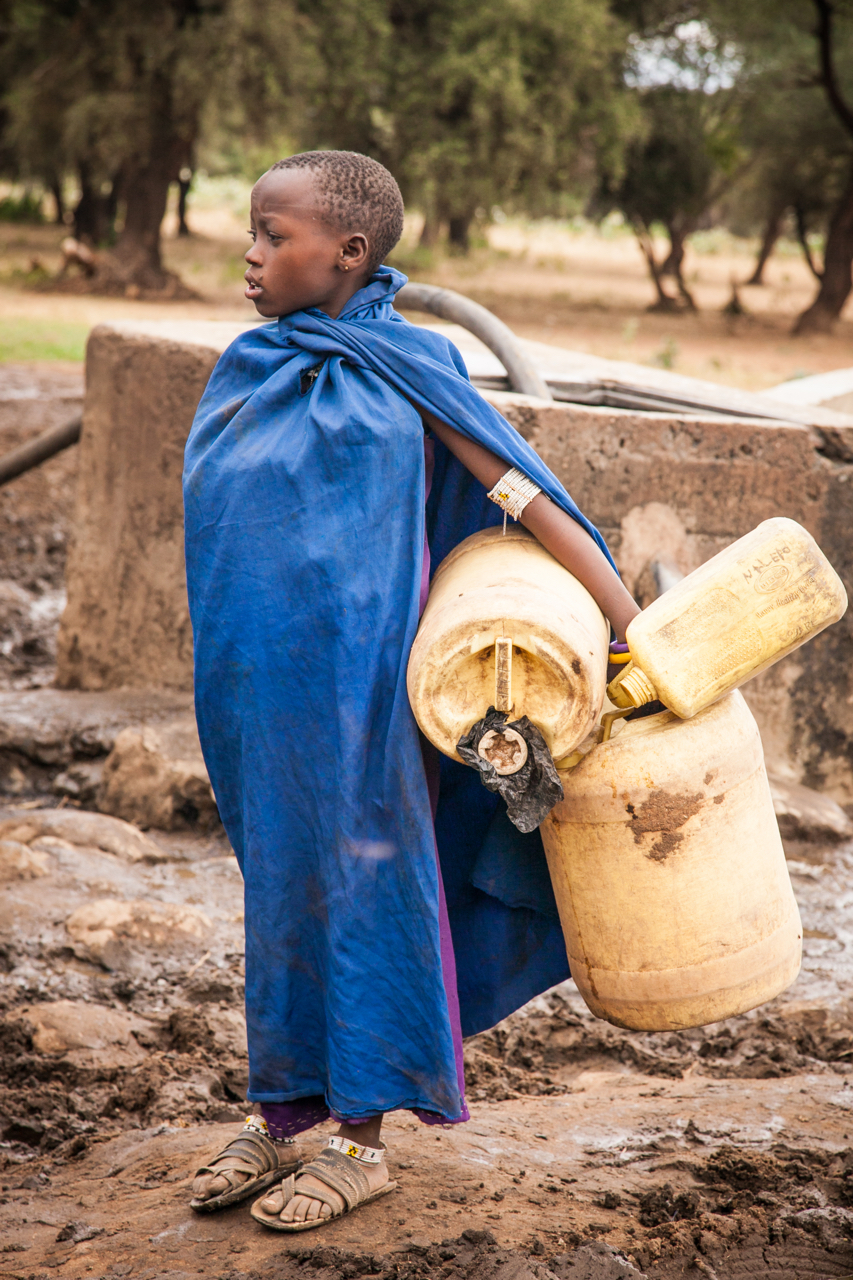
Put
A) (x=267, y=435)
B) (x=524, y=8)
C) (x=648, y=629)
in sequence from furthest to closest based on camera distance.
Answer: (x=524, y=8)
(x=267, y=435)
(x=648, y=629)

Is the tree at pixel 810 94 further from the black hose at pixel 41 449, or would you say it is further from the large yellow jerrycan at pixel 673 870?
the large yellow jerrycan at pixel 673 870

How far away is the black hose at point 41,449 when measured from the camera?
4.19 m

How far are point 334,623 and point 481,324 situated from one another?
6.43 feet

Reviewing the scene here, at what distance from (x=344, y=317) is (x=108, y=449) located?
2.43 meters

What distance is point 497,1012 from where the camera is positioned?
5.97ft

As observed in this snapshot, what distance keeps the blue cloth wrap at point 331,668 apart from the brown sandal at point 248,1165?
123mm

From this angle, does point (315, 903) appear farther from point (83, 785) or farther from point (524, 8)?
point (524, 8)

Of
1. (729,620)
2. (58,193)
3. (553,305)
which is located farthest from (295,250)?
(58,193)

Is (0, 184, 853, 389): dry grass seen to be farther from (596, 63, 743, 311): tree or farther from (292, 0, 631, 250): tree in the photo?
(292, 0, 631, 250): tree

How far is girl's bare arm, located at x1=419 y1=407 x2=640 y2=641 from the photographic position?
1.57 meters

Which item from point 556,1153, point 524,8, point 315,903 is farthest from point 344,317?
point 524,8

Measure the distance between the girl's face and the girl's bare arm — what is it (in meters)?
0.23

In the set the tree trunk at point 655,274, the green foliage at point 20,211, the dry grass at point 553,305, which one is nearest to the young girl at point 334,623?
the dry grass at point 553,305

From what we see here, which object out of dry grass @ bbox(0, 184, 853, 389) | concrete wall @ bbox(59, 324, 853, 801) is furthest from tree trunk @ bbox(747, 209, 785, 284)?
concrete wall @ bbox(59, 324, 853, 801)
